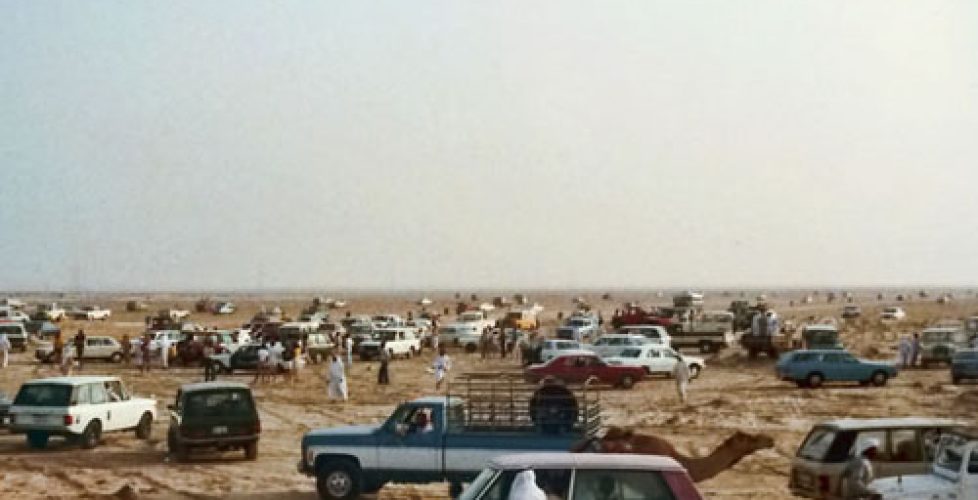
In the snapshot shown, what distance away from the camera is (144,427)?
27.0 metres

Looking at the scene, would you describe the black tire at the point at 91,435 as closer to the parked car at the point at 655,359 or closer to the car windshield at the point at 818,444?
the car windshield at the point at 818,444

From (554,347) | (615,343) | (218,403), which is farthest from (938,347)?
(218,403)

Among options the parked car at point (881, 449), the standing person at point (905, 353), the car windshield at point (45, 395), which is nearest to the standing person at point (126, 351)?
the car windshield at point (45, 395)

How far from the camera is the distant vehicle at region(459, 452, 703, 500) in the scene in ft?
33.0

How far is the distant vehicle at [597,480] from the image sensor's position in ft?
33.0

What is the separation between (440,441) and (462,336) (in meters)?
42.9

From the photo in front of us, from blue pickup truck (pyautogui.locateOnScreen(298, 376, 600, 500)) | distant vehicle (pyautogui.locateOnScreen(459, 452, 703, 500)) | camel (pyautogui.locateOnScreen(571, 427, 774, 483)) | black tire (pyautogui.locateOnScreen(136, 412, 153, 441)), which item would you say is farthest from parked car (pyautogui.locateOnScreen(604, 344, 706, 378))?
distant vehicle (pyautogui.locateOnScreen(459, 452, 703, 500))

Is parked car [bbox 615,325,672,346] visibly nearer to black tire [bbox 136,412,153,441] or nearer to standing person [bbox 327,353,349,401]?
standing person [bbox 327,353,349,401]

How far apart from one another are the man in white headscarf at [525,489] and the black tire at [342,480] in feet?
28.7

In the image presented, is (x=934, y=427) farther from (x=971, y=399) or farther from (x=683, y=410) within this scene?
(x=971, y=399)

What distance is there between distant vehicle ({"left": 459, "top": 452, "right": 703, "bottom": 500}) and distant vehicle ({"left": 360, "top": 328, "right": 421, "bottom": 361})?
43.9 m

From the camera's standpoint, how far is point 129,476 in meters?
21.6

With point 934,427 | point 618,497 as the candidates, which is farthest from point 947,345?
point 618,497

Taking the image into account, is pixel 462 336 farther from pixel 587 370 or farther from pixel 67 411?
pixel 67 411
